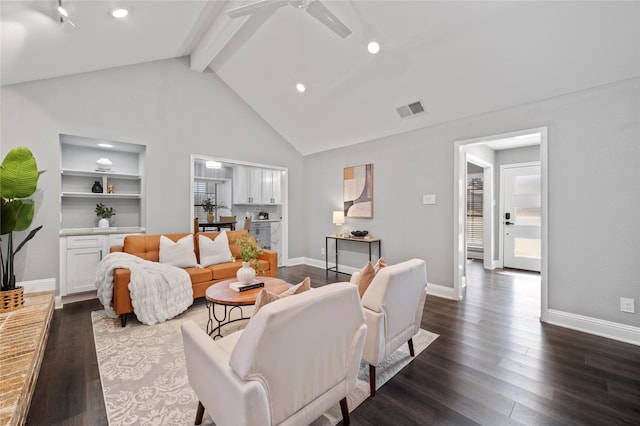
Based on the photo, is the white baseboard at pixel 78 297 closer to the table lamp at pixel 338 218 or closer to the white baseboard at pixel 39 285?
the white baseboard at pixel 39 285

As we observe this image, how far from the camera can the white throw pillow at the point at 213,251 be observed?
13.4ft

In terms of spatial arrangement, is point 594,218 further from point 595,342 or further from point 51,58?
point 51,58

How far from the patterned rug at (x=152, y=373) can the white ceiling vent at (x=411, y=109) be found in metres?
3.06

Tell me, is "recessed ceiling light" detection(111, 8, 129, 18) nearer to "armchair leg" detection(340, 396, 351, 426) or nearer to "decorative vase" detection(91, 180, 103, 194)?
"decorative vase" detection(91, 180, 103, 194)

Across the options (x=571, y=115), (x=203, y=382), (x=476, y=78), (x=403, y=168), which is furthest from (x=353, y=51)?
(x=203, y=382)

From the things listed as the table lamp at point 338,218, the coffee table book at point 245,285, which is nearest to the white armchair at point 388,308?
the coffee table book at point 245,285

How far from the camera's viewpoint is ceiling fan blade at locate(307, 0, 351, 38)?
7.75ft

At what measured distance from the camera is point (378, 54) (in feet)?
11.6

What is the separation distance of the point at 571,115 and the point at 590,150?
0.44m

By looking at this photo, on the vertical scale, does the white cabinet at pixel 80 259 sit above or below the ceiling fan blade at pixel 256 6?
below

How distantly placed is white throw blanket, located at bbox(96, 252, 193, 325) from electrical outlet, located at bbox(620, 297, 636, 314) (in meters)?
4.79

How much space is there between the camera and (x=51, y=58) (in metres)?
3.19

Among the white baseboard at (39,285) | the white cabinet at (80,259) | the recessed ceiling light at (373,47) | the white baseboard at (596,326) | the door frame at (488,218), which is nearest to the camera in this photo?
the white baseboard at (596,326)

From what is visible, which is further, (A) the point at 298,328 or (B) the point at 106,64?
(B) the point at 106,64
